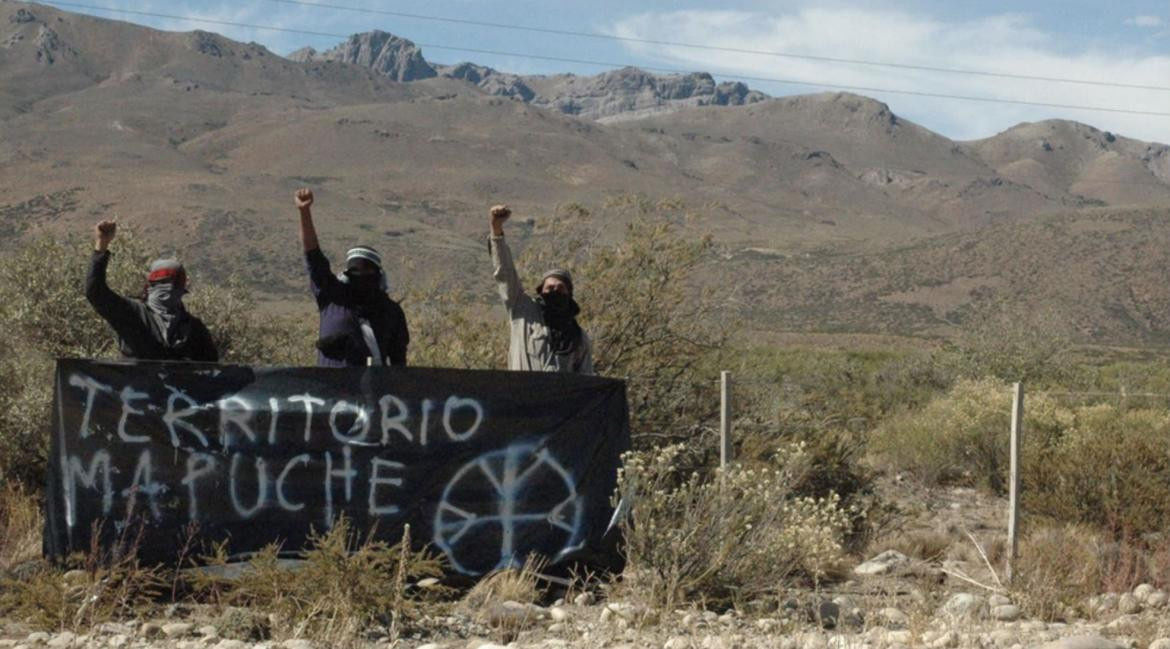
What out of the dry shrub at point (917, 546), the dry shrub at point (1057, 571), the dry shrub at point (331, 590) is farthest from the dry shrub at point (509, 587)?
the dry shrub at point (917, 546)

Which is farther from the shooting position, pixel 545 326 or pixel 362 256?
pixel 545 326

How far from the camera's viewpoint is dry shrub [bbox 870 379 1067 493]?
1494 centimetres

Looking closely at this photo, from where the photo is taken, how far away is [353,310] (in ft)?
26.6

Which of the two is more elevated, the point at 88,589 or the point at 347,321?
the point at 347,321

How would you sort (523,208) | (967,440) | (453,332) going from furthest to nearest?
(523,208), (967,440), (453,332)

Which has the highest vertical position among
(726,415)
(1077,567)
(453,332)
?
(453,332)

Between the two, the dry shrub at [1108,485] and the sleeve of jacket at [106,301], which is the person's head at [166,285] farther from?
the dry shrub at [1108,485]

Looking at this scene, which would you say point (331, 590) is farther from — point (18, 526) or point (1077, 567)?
point (1077, 567)

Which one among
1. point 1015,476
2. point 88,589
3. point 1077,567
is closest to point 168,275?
point 88,589

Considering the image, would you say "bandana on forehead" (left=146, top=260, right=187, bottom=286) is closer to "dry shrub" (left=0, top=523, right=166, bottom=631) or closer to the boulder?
"dry shrub" (left=0, top=523, right=166, bottom=631)

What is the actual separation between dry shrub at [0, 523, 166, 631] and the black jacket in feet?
3.47

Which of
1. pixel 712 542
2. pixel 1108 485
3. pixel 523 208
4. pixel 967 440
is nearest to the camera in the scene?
pixel 712 542

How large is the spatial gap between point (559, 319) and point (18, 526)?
365 cm

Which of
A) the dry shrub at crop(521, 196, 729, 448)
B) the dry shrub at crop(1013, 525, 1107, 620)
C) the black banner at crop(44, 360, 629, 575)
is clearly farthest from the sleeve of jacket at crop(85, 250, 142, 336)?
the dry shrub at crop(1013, 525, 1107, 620)
